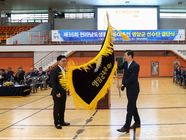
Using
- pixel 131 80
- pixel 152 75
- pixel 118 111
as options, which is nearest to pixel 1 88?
pixel 118 111

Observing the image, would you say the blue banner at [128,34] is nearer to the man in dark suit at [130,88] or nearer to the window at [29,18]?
the window at [29,18]

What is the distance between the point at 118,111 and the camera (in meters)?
6.01

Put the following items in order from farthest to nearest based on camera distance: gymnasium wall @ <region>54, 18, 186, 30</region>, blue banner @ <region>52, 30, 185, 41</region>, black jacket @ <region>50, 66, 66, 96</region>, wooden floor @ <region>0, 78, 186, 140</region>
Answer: gymnasium wall @ <region>54, 18, 186, 30</region> → blue banner @ <region>52, 30, 185, 41</region> → black jacket @ <region>50, 66, 66, 96</region> → wooden floor @ <region>0, 78, 186, 140</region>

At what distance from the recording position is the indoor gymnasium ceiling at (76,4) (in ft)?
65.3

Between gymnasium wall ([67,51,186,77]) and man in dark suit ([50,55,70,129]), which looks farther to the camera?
gymnasium wall ([67,51,186,77])

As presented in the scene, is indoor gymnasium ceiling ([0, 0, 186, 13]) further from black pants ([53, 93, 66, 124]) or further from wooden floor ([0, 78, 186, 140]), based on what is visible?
black pants ([53, 93, 66, 124])

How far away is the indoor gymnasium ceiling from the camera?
784 inches

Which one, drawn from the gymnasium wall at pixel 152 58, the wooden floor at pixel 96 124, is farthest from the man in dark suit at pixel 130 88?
the gymnasium wall at pixel 152 58

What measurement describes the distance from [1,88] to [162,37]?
12.8 metres

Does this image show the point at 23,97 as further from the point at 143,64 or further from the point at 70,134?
the point at 143,64

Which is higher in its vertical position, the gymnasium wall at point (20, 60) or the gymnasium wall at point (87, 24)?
the gymnasium wall at point (87, 24)

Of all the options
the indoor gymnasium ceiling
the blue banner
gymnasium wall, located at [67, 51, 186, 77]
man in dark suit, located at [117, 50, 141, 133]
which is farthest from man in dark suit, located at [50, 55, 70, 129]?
the indoor gymnasium ceiling

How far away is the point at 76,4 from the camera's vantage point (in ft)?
68.4

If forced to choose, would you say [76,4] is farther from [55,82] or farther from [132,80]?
[132,80]
